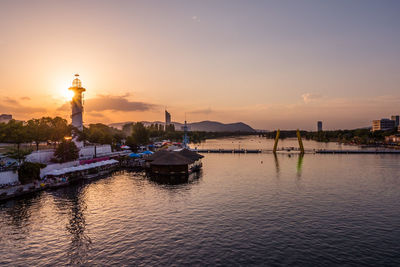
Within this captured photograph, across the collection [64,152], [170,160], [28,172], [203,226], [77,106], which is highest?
[77,106]

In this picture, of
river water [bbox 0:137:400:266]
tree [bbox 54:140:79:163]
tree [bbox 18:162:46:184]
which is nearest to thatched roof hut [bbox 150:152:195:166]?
river water [bbox 0:137:400:266]

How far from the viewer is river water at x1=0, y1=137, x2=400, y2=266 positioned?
25.2 m

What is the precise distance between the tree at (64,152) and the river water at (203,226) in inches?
663

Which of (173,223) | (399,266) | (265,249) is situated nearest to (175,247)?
(173,223)

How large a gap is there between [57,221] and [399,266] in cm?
3940

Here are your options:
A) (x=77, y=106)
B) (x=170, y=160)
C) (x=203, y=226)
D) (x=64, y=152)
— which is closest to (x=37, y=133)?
(x=64, y=152)

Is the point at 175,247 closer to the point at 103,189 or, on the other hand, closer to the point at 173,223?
the point at 173,223

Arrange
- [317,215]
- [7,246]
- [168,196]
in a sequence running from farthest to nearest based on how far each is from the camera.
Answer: [168,196]
[317,215]
[7,246]

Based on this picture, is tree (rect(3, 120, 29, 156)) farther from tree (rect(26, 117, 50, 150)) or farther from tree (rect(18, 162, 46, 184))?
tree (rect(18, 162, 46, 184))

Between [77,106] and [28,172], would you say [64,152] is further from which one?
[77,106]

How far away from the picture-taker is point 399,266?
77.5ft

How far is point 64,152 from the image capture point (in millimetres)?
65438

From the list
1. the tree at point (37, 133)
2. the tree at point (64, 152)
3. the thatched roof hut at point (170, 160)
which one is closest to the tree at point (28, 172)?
the tree at point (64, 152)

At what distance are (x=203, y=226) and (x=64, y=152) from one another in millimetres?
48967
